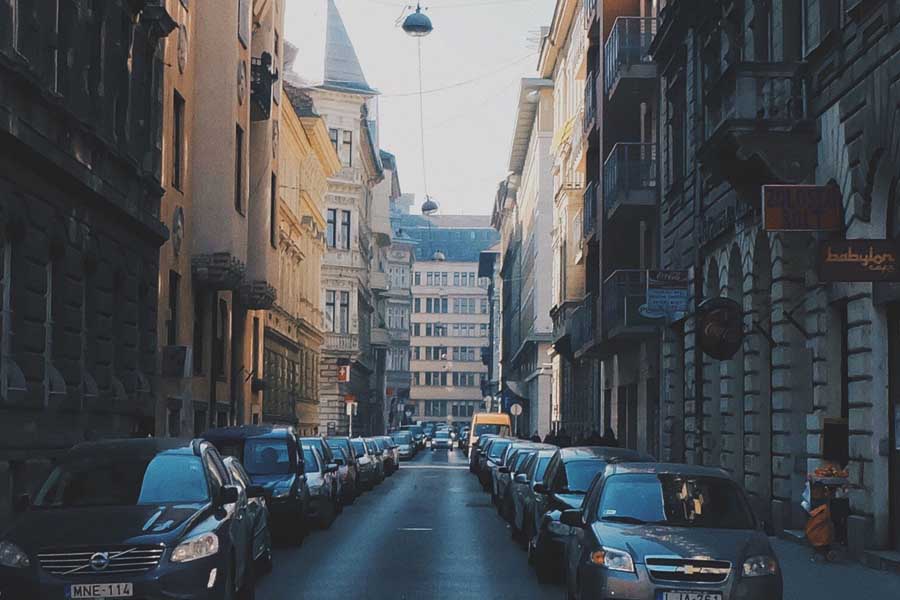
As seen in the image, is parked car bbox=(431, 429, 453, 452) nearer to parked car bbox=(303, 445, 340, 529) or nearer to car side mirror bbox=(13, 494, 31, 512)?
parked car bbox=(303, 445, 340, 529)

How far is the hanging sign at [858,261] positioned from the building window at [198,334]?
24283 mm

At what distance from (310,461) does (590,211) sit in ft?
69.0

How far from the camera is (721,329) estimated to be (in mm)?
24188

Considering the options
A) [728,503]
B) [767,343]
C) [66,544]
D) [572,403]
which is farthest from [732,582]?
[572,403]

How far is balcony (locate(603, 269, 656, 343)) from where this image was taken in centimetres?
3725

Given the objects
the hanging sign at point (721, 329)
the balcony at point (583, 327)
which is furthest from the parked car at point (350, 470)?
the hanging sign at point (721, 329)

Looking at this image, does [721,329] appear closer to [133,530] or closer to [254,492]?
[254,492]

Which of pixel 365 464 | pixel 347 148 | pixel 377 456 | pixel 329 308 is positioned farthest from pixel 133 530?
pixel 347 148

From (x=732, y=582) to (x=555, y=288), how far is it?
59.1 metres

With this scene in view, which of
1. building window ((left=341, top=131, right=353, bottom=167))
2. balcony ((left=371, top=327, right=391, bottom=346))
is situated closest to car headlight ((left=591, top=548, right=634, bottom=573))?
building window ((left=341, top=131, right=353, bottom=167))

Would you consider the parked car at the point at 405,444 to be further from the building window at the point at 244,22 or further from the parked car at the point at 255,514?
the parked car at the point at 255,514

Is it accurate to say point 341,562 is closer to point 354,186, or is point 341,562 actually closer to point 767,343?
point 767,343

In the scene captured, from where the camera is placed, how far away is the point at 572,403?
204ft

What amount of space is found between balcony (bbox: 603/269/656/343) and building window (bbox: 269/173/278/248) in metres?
13.0
